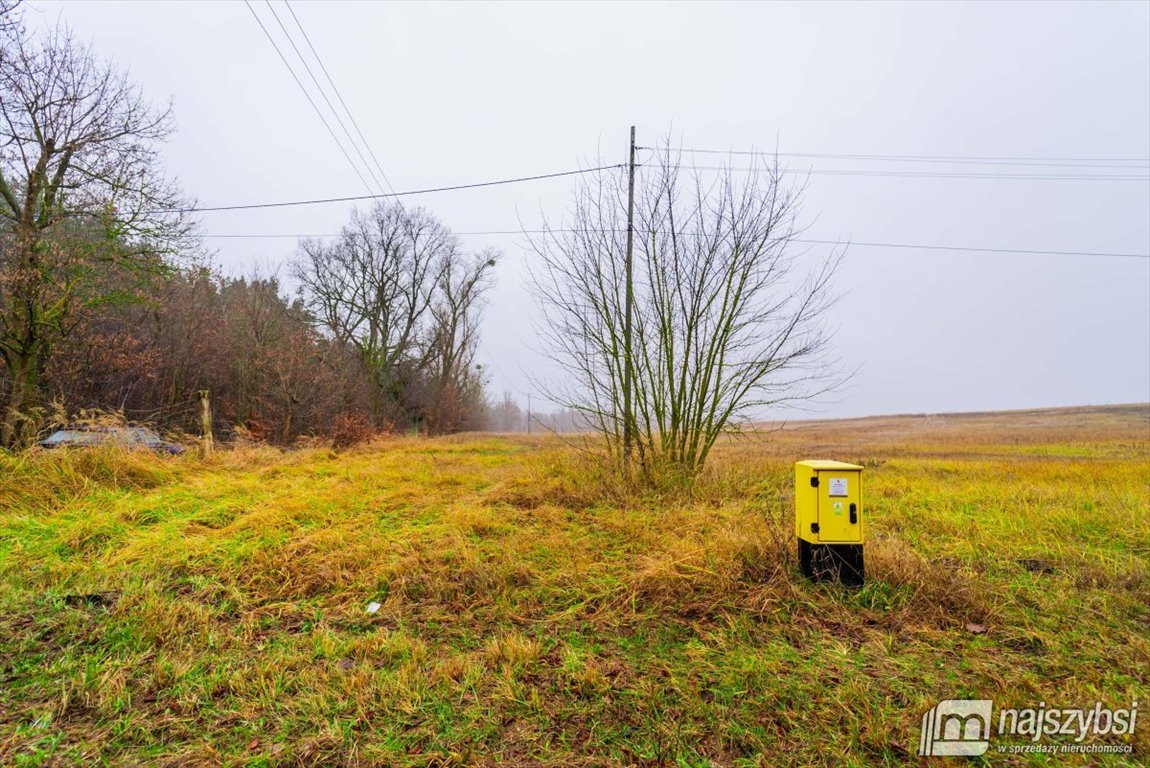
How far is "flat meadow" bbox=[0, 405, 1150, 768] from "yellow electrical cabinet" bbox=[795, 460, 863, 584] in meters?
0.16

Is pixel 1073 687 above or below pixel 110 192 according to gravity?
below


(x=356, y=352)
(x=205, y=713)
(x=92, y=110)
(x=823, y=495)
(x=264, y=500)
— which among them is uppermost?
(x=92, y=110)

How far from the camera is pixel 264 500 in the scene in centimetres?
558

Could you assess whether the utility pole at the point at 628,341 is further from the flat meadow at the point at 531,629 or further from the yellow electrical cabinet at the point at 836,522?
the yellow electrical cabinet at the point at 836,522

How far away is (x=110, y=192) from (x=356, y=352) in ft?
57.6

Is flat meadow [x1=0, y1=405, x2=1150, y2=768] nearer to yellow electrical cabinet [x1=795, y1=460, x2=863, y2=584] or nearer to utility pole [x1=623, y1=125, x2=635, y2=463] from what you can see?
yellow electrical cabinet [x1=795, y1=460, x2=863, y2=584]

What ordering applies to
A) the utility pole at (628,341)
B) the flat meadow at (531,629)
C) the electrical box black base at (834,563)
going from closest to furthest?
1. the flat meadow at (531,629)
2. the electrical box black base at (834,563)
3. the utility pole at (628,341)

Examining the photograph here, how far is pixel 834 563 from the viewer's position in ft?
10.9

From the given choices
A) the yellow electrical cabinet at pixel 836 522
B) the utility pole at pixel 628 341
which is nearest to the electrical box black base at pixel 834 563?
the yellow electrical cabinet at pixel 836 522

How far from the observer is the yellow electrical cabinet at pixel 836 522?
129 inches

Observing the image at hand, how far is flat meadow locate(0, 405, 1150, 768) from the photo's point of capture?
1996 millimetres

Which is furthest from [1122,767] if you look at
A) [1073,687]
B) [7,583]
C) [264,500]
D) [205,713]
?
[264,500]

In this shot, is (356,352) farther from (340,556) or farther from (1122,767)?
(1122,767)

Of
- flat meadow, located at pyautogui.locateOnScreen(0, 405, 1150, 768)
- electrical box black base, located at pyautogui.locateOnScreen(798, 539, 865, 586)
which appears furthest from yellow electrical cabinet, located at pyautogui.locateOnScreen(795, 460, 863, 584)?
flat meadow, located at pyautogui.locateOnScreen(0, 405, 1150, 768)
